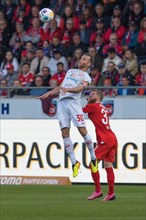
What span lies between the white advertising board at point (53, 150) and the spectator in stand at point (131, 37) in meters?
3.08

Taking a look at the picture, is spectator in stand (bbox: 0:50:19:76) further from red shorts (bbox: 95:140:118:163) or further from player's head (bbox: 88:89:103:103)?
red shorts (bbox: 95:140:118:163)

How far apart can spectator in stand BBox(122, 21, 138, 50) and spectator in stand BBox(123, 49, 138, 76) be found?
660 millimetres

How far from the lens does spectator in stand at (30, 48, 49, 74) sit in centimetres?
2352

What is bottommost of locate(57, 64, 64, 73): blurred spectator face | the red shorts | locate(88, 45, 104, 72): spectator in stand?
the red shorts

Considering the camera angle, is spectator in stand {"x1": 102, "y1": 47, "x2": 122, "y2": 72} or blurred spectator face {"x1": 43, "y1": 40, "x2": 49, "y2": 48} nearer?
spectator in stand {"x1": 102, "y1": 47, "x2": 122, "y2": 72}

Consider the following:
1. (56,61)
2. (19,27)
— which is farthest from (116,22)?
(19,27)

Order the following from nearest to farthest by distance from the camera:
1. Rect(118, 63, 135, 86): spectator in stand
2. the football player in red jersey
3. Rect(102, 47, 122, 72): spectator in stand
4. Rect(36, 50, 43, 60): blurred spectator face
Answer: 1. the football player in red jersey
2. Rect(118, 63, 135, 86): spectator in stand
3. Rect(102, 47, 122, 72): spectator in stand
4. Rect(36, 50, 43, 60): blurred spectator face

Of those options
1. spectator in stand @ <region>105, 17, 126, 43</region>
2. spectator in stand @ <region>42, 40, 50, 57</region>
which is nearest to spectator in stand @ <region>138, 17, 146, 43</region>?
spectator in stand @ <region>105, 17, 126, 43</region>

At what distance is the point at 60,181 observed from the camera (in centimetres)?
2031

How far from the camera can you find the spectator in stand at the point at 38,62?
23.5 m
